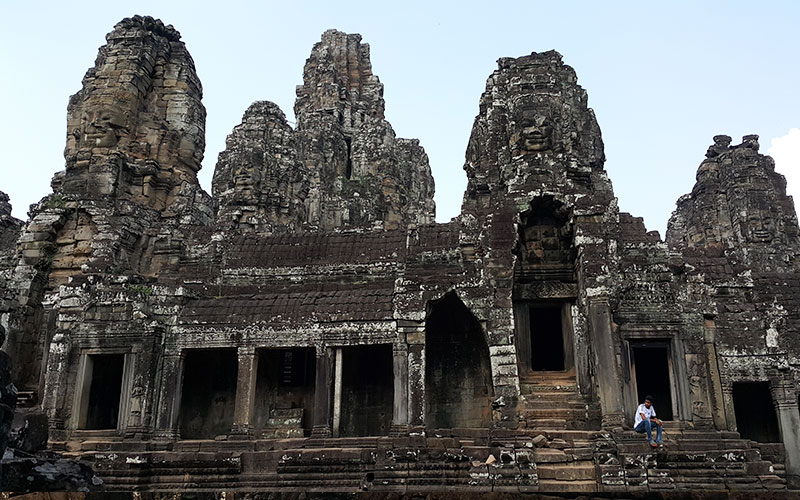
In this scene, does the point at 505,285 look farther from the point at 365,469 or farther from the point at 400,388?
the point at 365,469

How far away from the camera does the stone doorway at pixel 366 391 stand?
16000 mm

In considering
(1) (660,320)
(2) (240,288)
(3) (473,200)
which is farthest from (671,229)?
(2) (240,288)

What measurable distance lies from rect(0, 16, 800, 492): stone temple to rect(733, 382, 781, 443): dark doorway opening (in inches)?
2.2


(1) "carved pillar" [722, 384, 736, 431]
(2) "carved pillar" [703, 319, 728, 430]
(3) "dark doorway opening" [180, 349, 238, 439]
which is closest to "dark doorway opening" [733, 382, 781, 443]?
(1) "carved pillar" [722, 384, 736, 431]

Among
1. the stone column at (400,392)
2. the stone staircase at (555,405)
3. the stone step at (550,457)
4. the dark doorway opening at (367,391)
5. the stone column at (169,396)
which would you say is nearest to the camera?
the stone step at (550,457)

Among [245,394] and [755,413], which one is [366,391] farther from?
[755,413]

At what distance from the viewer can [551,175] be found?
1534 centimetres

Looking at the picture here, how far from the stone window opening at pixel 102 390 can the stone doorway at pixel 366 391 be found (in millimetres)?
4722

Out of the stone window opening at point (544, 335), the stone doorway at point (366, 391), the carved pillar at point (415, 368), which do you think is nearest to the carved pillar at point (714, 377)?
the stone window opening at point (544, 335)

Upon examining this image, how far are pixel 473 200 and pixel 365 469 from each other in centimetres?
818

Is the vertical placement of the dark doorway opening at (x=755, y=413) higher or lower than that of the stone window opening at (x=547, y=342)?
lower

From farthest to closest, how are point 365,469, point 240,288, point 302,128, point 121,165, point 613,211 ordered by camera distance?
1. point 302,128
2. point 121,165
3. point 240,288
4. point 613,211
5. point 365,469

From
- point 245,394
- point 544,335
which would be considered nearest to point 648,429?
point 544,335

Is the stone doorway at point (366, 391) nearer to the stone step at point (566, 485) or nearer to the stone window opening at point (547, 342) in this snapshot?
the stone window opening at point (547, 342)
